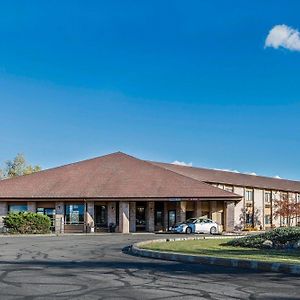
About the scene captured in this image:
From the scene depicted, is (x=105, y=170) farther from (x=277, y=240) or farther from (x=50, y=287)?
(x=50, y=287)

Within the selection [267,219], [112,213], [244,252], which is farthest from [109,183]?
[244,252]

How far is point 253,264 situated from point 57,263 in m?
5.40

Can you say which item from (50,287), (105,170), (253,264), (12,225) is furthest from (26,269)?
(105,170)

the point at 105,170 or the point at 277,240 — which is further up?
the point at 105,170

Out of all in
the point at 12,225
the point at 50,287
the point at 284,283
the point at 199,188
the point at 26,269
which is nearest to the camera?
the point at 50,287

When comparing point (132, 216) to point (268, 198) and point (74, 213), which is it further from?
point (268, 198)

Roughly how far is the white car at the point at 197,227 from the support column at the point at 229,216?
12.7ft

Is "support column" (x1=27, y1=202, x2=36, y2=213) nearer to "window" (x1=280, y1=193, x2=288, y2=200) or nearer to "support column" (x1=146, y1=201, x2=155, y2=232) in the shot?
"support column" (x1=146, y1=201, x2=155, y2=232)

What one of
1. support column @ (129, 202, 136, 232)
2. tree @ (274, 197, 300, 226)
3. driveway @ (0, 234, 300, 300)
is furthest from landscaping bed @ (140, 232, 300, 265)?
tree @ (274, 197, 300, 226)

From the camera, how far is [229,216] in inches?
2058

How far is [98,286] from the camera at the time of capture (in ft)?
34.8

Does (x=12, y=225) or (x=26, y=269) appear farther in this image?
(x=12, y=225)

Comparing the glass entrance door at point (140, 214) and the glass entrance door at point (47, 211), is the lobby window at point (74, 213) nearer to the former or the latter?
the glass entrance door at point (47, 211)

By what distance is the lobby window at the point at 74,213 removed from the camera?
166ft
